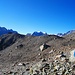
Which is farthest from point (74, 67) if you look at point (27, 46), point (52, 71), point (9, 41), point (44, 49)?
point (9, 41)

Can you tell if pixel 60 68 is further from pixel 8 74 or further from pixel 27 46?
pixel 27 46

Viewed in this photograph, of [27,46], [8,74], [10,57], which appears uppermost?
[27,46]

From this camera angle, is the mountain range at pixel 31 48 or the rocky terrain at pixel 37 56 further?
the mountain range at pixel 31 48

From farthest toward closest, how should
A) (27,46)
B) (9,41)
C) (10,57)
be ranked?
(9,41)
(27,46)
(10,57)

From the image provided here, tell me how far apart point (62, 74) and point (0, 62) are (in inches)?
1036

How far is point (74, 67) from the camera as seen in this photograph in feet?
75.6

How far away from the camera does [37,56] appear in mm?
44250

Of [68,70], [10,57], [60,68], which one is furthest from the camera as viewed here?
[10,57]

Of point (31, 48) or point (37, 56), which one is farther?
point (31, 48)

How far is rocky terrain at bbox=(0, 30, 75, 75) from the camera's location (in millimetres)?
25741

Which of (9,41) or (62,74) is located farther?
(9,41)

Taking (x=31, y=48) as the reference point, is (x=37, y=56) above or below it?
below

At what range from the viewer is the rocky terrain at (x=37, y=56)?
25.7 meters

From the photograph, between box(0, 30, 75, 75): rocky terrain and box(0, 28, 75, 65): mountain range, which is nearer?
box(0, 30, 75, 75): rocky terrain
